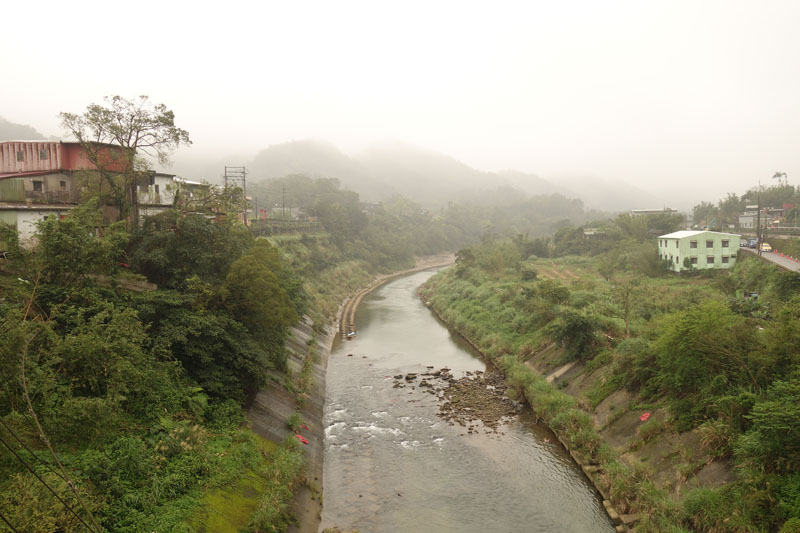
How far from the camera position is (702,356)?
17672 mm

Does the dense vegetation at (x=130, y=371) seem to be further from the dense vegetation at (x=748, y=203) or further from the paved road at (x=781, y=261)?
the dense vegetation at (x=748, y=203)

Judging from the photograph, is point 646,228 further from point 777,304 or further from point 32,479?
point 32,479

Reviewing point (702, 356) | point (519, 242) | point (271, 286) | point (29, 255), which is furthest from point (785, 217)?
point (29, 255)

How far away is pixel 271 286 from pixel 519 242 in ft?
241

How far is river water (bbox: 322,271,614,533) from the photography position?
54.8ft

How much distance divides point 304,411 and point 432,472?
7.25m

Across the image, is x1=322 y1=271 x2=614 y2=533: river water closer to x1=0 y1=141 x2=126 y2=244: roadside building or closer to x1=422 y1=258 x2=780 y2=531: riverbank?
x1=422 y1=258 x2=780 y2=531: riverbank

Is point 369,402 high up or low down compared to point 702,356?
down

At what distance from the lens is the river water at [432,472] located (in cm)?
1670

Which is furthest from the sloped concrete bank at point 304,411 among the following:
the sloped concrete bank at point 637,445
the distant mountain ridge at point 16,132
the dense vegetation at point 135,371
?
the distant mountain ridge at point 16,132

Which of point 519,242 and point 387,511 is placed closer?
point 387,511

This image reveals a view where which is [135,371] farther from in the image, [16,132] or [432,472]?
[16,132]

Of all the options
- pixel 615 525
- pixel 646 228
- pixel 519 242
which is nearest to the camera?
pixel 615 525

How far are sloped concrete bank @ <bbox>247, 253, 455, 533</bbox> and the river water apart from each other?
1.50ft
